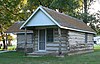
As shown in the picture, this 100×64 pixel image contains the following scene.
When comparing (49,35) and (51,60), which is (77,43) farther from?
(51,60)

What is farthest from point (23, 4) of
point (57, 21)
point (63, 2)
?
point (57, 21)

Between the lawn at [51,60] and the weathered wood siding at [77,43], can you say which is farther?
the weathered wood siding at [77,43]

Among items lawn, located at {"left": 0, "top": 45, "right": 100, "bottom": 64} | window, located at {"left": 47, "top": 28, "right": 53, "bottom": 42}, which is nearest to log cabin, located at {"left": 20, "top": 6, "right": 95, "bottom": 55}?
window, located at {"left": 47, "top": 28, "right": 53, "bottom": 42}

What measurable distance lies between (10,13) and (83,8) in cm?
1401

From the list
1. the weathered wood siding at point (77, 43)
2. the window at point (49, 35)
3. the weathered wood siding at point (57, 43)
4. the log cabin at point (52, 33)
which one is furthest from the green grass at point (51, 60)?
the weathered wood siding at point (77, 43)

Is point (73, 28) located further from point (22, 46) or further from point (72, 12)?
point (72, 12)

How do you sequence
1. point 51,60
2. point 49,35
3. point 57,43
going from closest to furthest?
1. point 51,60
2. point 57,43
3. point 49,35

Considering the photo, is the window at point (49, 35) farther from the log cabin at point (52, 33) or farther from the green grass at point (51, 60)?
the green grass at point (51, 60)

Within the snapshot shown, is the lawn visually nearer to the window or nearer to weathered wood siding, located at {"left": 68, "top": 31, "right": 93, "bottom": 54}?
the window

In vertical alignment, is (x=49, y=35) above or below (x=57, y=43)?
above

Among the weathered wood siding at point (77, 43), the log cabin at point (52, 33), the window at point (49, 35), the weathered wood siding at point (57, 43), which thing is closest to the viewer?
the log cabin at point (52, 33)

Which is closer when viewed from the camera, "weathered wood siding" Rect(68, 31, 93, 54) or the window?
the window

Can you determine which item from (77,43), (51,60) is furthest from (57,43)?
(51,60)

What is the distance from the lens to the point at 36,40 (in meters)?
25.1
